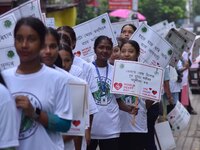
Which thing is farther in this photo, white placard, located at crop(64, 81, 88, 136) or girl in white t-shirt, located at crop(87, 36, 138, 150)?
girl in white t-shirt, located at crop(87, 36, 138, 150)

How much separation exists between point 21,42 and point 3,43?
1.67 m

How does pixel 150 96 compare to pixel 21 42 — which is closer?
pixel 21 42

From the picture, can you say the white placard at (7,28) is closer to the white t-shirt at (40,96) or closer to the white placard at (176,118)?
the white t-shirt at (40,96)

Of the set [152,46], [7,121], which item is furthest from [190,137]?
[7,121]

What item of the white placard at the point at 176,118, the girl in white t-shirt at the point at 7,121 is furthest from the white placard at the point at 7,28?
the white placard at the point at 176,118

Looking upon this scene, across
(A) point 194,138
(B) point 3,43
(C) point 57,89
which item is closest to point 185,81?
(A) point 194,138

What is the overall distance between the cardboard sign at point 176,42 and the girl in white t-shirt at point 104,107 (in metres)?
1.44

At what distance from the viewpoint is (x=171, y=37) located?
6.13 meters

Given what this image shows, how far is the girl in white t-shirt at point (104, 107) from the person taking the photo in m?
4.73

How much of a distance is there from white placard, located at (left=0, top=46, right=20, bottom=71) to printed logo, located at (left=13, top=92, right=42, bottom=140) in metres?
1.33

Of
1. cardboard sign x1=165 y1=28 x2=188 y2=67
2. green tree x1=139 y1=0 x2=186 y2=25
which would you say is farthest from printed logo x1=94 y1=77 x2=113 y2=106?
green tree x1=139 y1=0 x2=186 y2=25

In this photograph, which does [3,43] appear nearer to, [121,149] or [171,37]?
[121,149]

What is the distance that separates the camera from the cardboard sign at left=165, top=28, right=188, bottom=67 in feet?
20.0

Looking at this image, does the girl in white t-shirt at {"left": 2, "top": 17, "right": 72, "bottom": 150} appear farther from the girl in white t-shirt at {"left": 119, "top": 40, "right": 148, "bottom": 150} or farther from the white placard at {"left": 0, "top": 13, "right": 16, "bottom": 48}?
the girl in white t-shirt at {"left": 119, "top": 40, "right": 148, "bottom": 150}
